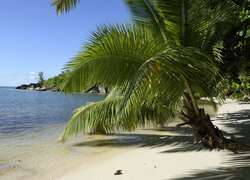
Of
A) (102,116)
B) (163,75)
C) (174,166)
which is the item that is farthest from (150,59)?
(102,116)

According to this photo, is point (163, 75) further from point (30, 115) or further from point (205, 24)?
point (30, 115)

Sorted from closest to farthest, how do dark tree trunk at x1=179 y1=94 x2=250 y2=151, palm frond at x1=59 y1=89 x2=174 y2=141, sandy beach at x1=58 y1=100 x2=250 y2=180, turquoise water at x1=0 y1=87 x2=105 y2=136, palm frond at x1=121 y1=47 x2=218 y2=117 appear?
palm frond at x1=121 y1=47 x2=218 y2=117
sandy beach at x1=58 y1=100 x2=250 y2=180
dark tree trunk at x1=179 y1=94 x2=250 y2=151
palm frond at x1=59 y1=89 x2=174 y2=141
turquoise water at x1=0 y1=87 x2=105 y2=136

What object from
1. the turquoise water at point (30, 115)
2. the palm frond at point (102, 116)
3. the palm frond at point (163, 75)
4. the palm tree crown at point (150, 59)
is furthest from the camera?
the turquoise water at point (30, 115)

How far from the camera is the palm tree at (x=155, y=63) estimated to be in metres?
2.79

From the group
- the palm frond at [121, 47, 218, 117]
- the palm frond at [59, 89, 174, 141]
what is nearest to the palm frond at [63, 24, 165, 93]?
the palm frond at [121, 47, 218, 117]

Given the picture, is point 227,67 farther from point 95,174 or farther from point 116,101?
point 95,174

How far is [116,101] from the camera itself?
5.18 m

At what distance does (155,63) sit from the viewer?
260 cm

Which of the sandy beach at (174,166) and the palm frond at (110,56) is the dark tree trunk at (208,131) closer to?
the sandy beach at (174,166)

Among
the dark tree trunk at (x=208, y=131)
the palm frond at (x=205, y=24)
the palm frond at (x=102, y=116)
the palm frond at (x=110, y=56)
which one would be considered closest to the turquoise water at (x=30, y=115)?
the palm frond at (x=102, y=116)

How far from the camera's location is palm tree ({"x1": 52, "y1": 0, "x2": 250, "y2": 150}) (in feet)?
9.17

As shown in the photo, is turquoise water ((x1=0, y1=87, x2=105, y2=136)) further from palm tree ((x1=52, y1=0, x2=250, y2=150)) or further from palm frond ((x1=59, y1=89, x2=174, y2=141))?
palm tree ((x1=52, y1=0, x2=250, y2=150))

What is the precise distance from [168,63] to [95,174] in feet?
8.13

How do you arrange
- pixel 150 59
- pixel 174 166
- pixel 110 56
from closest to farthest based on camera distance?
pixel 150 59, pixel 110 56, pixel 174 166
